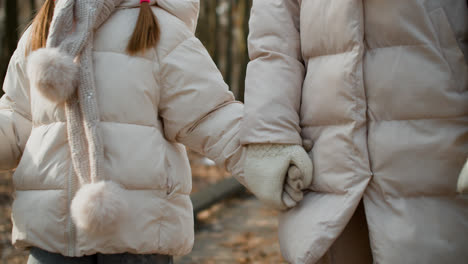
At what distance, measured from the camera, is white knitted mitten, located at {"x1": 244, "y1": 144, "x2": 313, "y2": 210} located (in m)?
Answer: 2.01

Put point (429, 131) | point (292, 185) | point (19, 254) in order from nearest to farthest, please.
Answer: point (429, 131)
point (292, 185)
point (19, 254)

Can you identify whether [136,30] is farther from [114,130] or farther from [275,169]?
[275,169]

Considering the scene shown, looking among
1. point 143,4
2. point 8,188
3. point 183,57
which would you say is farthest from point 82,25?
point 8,188

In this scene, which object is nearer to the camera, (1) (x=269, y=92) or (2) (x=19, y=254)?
(1) (x=269, y=92)

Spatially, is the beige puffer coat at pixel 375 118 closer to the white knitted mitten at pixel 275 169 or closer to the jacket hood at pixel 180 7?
the white knitted mitten at pixel 275 169

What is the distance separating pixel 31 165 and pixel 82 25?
0.54m

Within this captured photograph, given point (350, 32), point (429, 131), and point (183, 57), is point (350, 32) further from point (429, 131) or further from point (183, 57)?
point (183, 57)

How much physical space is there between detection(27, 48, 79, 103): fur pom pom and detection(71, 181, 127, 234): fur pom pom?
34 cm

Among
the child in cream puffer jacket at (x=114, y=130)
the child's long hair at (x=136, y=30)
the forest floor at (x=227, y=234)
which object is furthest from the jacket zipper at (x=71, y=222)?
the forest floor at (x=227, y=234)

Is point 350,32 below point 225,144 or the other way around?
the other way around

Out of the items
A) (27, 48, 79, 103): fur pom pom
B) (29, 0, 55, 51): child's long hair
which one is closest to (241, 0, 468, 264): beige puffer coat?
(27, 48, 79, 103): fur pom pom

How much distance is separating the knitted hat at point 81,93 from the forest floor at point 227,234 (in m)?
2.09

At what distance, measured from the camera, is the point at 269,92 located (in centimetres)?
209

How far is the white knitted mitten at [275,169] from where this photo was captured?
79.2 inches
